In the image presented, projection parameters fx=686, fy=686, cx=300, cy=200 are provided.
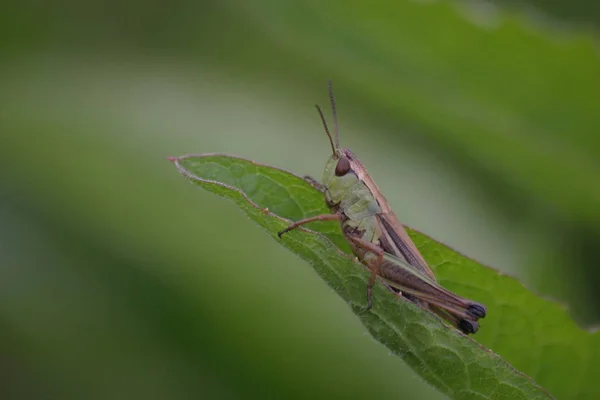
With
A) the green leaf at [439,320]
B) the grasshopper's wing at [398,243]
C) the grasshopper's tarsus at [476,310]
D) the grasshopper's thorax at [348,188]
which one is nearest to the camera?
the green leaf at [439,320]

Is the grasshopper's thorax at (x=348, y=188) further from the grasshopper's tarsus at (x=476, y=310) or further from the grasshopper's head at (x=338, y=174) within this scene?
the grasshopper's tarsus at (x=476, y=310)

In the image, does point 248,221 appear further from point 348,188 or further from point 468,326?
point 468,326

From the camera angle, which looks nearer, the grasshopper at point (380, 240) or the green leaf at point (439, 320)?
the green leaf at point (439, 320)

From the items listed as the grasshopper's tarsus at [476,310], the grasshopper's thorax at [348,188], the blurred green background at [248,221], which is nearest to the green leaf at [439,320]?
the grasshopper's tarsus at [476,310]

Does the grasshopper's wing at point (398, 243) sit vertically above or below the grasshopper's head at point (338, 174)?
below

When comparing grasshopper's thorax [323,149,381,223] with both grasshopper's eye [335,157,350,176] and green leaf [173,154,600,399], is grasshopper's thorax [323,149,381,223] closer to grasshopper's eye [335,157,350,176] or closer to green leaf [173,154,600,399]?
grasshopper's eye [335,157,350,176]
